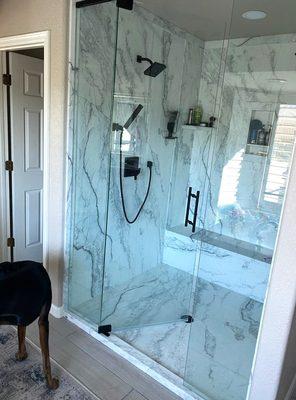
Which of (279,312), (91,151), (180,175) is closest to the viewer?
(279,312)

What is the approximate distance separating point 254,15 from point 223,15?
0.80ft

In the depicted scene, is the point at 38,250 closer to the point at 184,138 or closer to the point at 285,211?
the point at 184,138

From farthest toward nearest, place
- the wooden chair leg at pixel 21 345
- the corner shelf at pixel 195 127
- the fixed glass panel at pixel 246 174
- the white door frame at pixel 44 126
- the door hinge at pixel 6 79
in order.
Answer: the corner shelf at pixel 195 127 → the door hinge at pixel 6 79 → the fixed glass panel at pixel 246 174 → the white door frame at pixel 44 126 → the wooden chair leg at pixel 21 345

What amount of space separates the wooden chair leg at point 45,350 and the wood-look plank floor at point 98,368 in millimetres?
150

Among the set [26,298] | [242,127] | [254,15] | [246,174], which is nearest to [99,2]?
[254,15]

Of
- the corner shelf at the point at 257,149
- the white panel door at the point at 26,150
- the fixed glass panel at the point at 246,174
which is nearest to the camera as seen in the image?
the fixed glass panel at the point at 246,174

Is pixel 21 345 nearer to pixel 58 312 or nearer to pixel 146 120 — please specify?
pixel 58 312

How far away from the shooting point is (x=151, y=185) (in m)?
3.09

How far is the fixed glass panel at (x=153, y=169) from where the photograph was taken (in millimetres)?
2551

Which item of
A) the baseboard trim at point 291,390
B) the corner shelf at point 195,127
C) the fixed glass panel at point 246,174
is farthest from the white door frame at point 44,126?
the baseboard trim at point 291,390

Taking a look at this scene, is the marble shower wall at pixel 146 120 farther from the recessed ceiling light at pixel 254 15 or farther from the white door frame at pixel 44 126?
the recessed ceiling light at pixel 254 15

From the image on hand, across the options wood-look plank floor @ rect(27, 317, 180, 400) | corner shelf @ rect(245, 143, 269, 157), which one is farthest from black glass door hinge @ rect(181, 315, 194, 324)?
corner shelf @ rect(245, 143, 269, 157)

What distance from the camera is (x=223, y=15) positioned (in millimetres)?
2428

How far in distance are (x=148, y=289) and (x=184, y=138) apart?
163 centimetres
